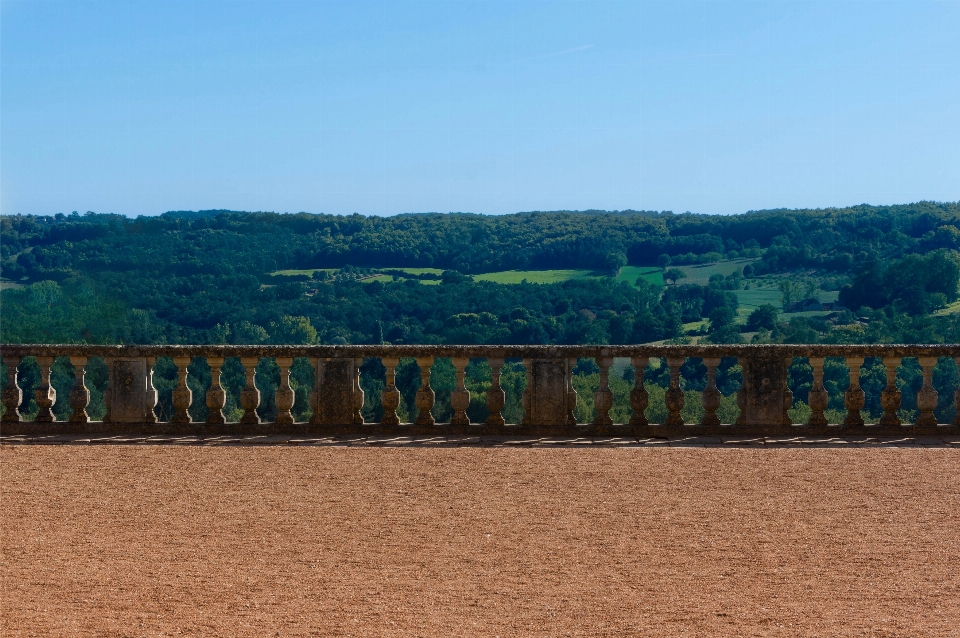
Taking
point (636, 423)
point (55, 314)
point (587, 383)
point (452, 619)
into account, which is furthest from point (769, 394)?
point (55, 314)

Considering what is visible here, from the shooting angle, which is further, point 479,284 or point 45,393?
point 479,284

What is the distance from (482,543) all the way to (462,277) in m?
41.1

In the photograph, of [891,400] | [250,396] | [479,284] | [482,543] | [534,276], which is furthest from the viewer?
[534,276]

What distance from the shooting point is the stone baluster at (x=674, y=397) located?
9000mm

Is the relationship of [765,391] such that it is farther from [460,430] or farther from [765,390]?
[460,430]

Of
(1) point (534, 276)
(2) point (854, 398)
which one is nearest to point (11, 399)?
(2) point (854, 398)

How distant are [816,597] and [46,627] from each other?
326 cm

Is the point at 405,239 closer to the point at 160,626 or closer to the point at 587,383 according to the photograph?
the point at 587,383

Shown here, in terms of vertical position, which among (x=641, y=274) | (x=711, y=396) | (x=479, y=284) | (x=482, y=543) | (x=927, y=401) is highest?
(x=641, y=274)

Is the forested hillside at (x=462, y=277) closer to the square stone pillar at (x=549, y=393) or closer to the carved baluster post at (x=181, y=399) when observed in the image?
the carved baluster post at (x=181, y=399)

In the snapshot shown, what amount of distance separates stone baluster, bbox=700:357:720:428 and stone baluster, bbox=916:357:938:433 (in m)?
1.73

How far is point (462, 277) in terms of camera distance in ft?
153

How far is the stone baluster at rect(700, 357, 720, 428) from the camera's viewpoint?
8.98 metres

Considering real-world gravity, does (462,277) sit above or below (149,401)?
above
